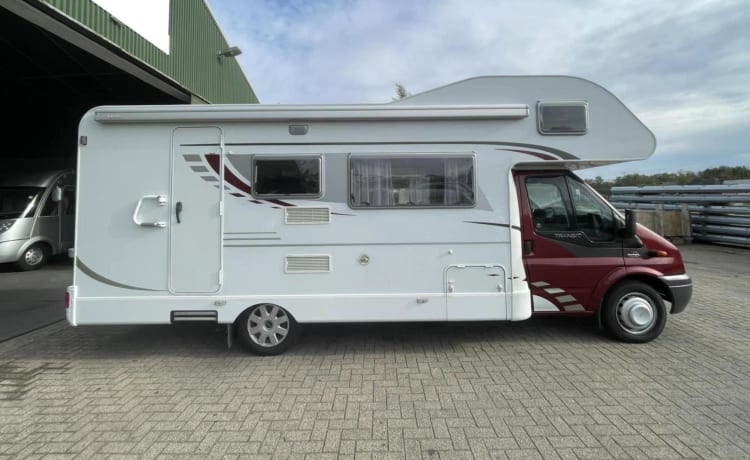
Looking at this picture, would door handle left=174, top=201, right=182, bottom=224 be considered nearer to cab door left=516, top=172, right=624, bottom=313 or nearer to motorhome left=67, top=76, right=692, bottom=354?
motorhome left=67, top=76, right=692, bottom=354

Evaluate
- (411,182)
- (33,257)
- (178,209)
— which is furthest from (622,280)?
(33,257)

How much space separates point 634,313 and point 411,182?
2925 mm

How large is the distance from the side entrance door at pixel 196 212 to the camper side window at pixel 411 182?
57.2 inches

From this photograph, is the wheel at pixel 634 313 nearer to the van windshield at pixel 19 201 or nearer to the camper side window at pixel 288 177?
the camper side window at pixel 288 177

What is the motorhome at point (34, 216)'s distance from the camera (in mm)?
10414

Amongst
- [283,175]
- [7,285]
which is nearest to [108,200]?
[283,175]

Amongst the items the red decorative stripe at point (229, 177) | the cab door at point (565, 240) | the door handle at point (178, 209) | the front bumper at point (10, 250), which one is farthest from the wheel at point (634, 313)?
the front bumper at point (10, 250)

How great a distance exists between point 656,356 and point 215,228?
191 inches

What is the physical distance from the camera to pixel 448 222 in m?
4.63

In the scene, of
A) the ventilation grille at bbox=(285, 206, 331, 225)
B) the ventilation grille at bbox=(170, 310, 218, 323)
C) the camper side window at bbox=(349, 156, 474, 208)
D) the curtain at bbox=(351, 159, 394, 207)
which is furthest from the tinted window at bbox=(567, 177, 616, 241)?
the ventilation grille at bbox=(170, 310, 218, 323)

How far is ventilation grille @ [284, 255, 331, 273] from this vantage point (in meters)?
4.56

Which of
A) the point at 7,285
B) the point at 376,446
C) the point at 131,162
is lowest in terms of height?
the point at 376,446

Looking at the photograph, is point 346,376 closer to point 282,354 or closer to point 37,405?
point 282,354

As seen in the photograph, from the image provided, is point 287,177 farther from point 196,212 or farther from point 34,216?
point 34,216
